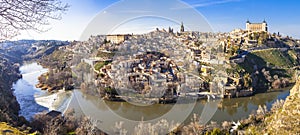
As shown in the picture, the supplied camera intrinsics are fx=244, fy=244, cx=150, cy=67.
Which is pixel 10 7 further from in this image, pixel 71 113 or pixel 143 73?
pixel 143 73

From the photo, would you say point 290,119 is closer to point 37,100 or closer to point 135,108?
point 135,108

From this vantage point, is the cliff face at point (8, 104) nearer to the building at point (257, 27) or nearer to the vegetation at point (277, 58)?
the vegetation at point (277, 58)

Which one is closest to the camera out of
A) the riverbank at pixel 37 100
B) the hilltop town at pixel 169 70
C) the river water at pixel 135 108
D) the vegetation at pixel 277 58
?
the river water at pixel 135 108

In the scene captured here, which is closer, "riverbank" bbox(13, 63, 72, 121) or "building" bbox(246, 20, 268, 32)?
"riverbank" bbox(13, 63, 72, 121)

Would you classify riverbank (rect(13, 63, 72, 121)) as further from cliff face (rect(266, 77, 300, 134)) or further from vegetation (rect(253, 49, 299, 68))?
vegetation (rect(253, 49, 299, 68))

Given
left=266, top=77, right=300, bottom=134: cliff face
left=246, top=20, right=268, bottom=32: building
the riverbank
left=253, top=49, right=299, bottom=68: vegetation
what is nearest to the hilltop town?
left=253, top=49, right=299, bottom=68: vegetation

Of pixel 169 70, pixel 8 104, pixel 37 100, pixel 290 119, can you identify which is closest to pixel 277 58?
pixel 169 70

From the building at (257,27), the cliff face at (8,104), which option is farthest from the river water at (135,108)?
the building at (257,27)
